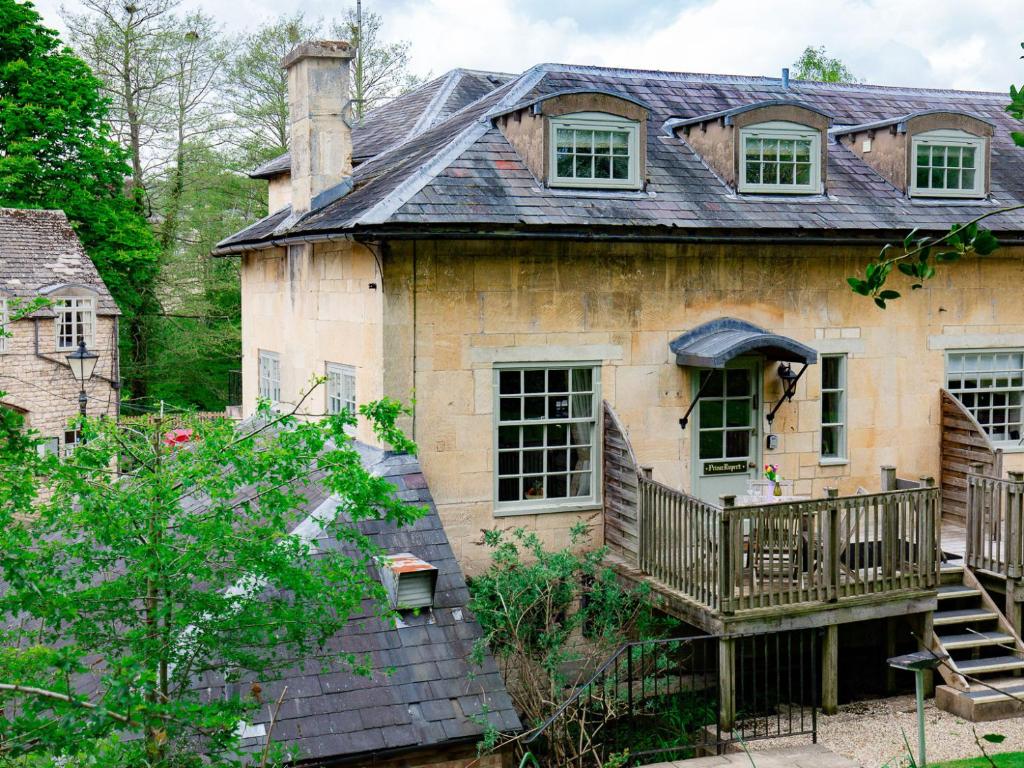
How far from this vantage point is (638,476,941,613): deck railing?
477 inches

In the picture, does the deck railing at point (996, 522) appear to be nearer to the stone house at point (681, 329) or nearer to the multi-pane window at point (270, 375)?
the stone house at point (681, 329)

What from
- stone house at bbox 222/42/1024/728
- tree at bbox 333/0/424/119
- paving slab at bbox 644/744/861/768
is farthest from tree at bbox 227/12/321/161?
paving slab at bbox 644/744/861/768

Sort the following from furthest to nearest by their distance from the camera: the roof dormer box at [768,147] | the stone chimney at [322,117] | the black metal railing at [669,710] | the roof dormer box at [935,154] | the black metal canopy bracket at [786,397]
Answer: the roof dormer box at [935,154], the stone chimney at [322,117], the roof dormer box at [768,147], the black metal canopy bracket at [786,397], the black metal railing at [669,710]

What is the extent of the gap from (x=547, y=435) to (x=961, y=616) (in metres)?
5.33

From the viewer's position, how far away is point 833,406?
16.1 m

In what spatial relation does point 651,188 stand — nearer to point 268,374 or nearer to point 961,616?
point 961,616

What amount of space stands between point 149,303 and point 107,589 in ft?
102

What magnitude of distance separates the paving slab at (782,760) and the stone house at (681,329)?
0.85 meters

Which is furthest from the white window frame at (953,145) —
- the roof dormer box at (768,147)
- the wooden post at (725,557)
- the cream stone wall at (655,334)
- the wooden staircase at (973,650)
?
the wooden post at (725,557)

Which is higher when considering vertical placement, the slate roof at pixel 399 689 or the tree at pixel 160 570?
the tree at pixel 160 570

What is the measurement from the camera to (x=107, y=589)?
8.14 m

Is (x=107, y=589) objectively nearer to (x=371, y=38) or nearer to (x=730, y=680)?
(x=730, y=680)

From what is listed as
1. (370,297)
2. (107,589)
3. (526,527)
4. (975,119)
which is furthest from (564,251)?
(107,589)

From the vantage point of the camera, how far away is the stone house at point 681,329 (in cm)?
1305
